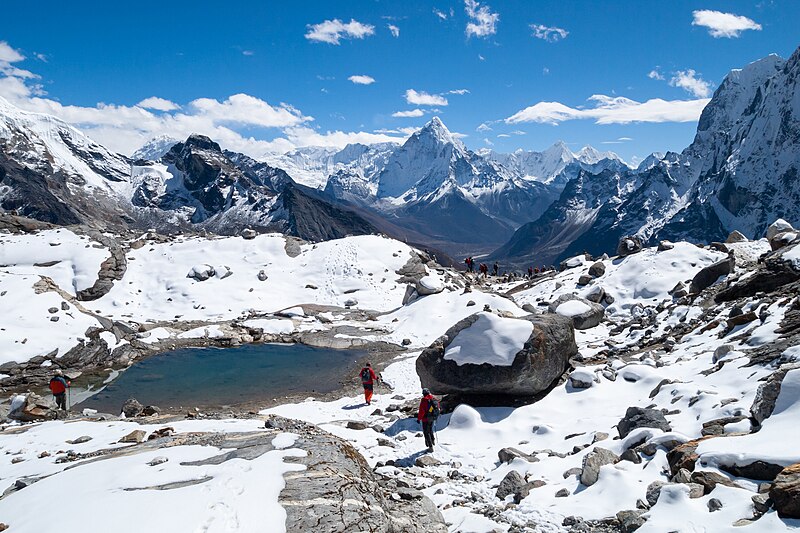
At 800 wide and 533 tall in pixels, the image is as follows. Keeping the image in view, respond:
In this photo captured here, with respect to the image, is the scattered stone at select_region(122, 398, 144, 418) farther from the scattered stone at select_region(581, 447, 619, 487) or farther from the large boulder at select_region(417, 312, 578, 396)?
the scattered stone at select_region(581, 447, 619, 487)

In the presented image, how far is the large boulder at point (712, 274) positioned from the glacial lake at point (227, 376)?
24977 millimetres

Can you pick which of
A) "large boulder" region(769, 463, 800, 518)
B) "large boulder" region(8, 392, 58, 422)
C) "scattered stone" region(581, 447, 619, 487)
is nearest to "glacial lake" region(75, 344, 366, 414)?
"large boulder" region(8, 392, 58, 422)

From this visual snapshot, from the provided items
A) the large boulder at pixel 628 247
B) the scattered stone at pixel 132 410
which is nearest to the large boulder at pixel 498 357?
the scattered stone at pixel 132 410

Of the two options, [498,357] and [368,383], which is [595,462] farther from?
[368,383]

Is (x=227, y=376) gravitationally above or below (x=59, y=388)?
below

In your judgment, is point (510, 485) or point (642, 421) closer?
point (510, 485)

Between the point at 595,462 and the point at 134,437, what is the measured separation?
14.4m

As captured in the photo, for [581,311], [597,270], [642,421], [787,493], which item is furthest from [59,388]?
[597,270]

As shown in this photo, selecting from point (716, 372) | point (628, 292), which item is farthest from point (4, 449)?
point (628, 292)

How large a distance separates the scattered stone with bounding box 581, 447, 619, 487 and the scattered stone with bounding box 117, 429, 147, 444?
45.0ft

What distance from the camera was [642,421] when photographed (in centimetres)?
1324

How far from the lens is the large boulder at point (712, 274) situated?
33.3 m

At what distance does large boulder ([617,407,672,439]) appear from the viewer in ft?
42.2

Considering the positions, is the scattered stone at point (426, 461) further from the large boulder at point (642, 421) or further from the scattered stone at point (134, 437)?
the scattered stone at point (134, 437)
